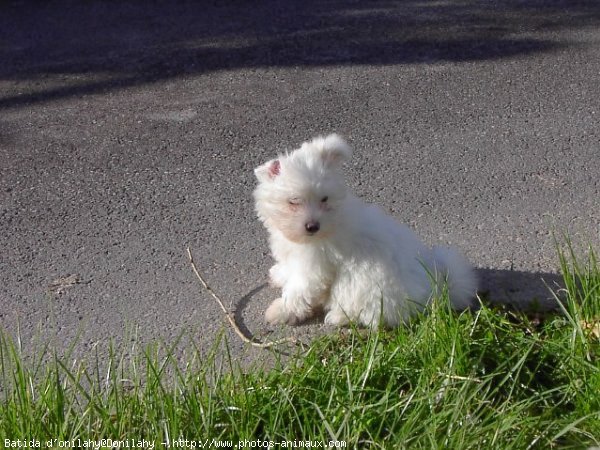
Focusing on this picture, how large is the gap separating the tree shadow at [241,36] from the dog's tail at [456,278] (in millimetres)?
3805

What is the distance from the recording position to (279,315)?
3.99m

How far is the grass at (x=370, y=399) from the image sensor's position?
2.88 m

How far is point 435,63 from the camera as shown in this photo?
24.2ft

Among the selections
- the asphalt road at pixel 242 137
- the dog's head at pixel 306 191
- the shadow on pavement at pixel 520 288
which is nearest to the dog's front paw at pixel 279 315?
the asphalt road at pixel 242 137

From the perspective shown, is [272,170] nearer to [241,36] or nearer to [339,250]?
[339,250]

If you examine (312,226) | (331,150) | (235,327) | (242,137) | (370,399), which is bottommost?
(235,327)

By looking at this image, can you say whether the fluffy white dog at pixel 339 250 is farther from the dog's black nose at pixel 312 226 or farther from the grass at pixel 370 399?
the grass at pixel 370 399

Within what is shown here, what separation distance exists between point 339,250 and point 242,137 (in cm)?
260

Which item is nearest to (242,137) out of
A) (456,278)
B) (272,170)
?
(272,170)

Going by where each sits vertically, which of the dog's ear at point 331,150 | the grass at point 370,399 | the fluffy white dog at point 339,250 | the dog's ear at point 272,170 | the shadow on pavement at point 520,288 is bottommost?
the shadow on pavement at point 520,288

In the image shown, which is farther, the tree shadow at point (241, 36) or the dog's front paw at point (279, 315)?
the tree shadow at point (241, 36)

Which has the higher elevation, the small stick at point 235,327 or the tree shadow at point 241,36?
the tree shadow at point 241,36

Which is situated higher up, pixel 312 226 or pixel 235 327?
pixel 312 226

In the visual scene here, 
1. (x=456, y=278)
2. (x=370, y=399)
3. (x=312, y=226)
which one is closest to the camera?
(x=370, y=399)
